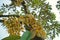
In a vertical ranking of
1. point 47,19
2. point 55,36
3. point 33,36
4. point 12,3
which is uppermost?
point 12,3

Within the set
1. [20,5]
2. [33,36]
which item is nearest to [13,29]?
[33,36]

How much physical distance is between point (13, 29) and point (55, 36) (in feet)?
6.32

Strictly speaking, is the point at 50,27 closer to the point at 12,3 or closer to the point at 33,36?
the point at 12,3

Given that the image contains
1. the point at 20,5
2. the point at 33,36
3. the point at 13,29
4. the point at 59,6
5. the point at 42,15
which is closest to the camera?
the point at 33,36

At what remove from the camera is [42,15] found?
10.6ft

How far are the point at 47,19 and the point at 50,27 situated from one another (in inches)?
7.8

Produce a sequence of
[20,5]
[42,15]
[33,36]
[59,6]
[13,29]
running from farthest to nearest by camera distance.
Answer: [59,6]
[42,15]
[20,5]
[13,29]
[33,36]

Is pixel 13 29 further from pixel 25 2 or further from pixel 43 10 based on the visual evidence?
pixel 43 10

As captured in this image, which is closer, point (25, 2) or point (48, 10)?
point (25, 2)

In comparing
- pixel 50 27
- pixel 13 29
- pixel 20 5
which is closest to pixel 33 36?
pixel 13 29

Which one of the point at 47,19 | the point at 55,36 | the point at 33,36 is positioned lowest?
the point at 33,36

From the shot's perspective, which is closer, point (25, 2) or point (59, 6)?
point (25, 2)

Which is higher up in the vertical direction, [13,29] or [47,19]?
[47,19]

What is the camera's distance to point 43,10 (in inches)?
127
